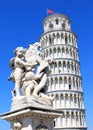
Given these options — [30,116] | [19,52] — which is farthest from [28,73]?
[30,116]

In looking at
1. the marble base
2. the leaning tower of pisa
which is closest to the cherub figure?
the marble base

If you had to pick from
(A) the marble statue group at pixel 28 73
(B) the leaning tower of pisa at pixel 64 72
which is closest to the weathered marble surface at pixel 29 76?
(A) the marble statue group at pixel 28 73

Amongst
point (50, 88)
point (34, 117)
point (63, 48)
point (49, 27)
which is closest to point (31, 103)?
point (34, 117)

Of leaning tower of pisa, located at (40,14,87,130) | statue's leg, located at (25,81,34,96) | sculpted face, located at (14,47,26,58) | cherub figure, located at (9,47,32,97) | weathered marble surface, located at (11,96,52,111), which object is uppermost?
leaning tower of pisa, located at (40,14,87,130)

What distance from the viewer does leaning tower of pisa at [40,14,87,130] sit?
6619 centimetres

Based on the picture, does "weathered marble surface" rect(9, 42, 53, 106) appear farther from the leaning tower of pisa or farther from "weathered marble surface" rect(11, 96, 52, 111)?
the leaning tower of pisa

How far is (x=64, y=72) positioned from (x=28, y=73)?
2482 inches

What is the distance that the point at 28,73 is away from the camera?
279 inches

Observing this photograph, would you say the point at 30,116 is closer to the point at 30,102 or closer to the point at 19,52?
the point at 30,102

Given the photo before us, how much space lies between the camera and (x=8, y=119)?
270 inches

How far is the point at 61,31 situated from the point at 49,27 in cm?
490

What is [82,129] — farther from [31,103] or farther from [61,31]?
[31,103]

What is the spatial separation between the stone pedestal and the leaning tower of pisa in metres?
55.5

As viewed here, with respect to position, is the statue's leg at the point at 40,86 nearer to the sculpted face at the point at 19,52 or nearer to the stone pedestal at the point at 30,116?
the stone pedestal at the point at 30,116
